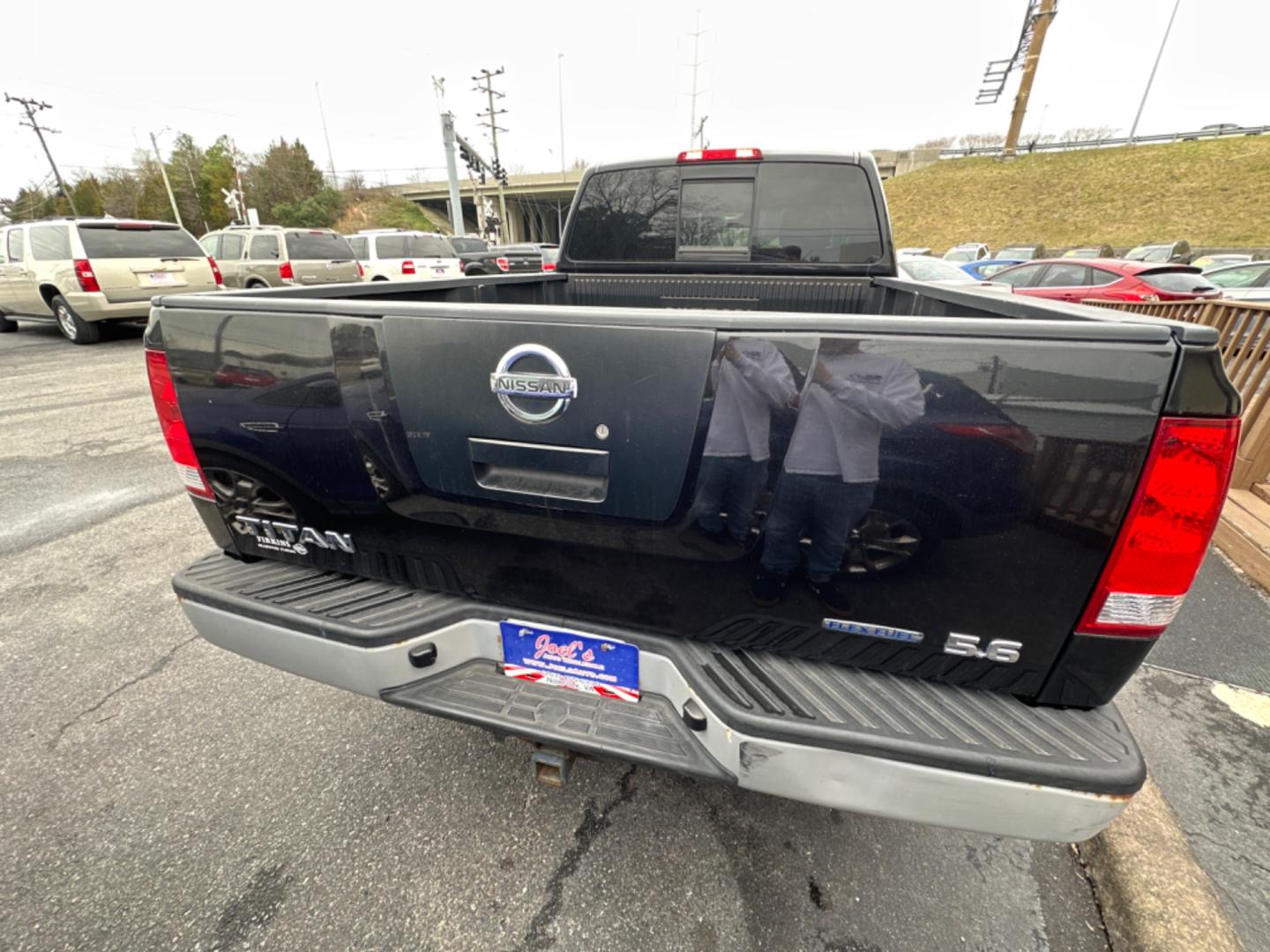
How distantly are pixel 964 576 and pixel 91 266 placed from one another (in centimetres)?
1290

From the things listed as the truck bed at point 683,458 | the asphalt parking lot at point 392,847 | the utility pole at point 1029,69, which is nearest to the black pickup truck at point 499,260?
the asphalt parking lot at point 392,847

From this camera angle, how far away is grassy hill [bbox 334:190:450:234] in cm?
5388

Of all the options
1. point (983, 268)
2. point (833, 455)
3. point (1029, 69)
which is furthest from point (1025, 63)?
point (833, 455)

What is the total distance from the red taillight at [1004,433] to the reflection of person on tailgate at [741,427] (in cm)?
34

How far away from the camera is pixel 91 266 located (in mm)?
8992

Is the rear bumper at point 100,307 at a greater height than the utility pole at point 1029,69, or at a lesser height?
lesser

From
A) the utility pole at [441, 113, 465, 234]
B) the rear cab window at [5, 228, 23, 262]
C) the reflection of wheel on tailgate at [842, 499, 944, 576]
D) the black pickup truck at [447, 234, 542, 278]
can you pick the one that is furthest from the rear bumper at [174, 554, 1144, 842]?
the utility pole at [441, 113, 465, 234]

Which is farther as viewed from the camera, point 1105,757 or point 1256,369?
point 1256,369

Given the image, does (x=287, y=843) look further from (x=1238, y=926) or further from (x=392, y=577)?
(x=1238, y=926)

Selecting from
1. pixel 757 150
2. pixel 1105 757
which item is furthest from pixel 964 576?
pixel 757 150

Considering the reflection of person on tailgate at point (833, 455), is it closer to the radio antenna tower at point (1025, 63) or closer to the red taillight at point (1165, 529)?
the red taillight at point (1165, 529)

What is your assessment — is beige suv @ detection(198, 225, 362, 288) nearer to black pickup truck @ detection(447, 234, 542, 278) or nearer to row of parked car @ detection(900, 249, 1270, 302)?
black pickup truck @ detection(447, 234, 542, 278)

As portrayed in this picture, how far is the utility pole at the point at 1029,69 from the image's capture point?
36312mm

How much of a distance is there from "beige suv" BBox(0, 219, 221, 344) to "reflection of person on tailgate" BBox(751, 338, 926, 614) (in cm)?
1165
